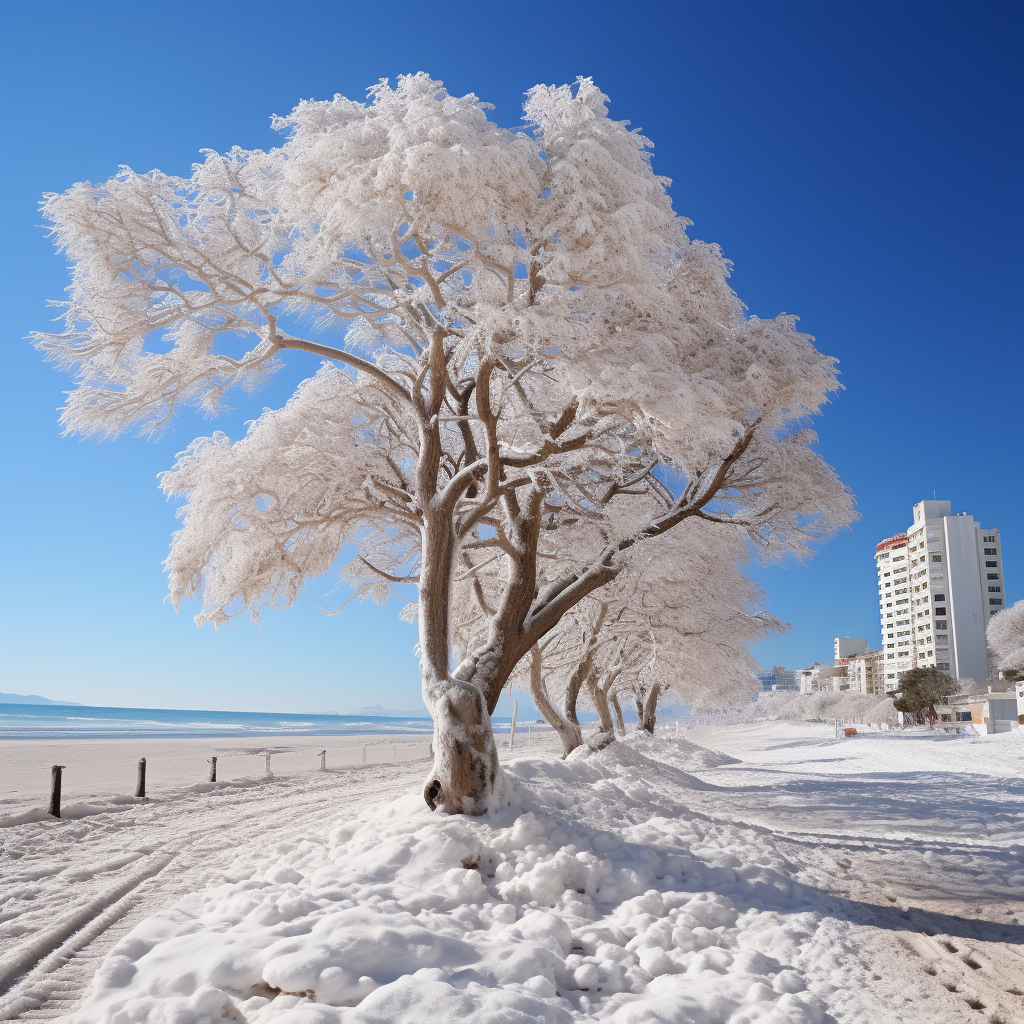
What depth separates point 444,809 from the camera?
7.85m

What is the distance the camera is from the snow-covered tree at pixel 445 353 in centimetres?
698

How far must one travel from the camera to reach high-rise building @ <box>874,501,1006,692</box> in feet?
355

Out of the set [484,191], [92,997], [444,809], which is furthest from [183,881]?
[484,191]

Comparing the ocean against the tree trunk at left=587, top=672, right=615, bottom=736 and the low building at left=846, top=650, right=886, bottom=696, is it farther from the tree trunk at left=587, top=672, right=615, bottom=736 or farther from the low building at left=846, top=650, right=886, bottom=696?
the low building at left=846, top=650, right=886, bottom=696

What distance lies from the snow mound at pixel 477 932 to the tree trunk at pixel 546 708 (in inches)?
321

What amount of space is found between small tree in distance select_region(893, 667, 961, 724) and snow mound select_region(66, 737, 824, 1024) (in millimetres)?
66941

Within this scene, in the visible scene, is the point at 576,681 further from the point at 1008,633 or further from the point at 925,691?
the point at 925,691

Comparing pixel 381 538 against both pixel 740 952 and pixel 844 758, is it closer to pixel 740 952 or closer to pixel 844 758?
pixel 740 952

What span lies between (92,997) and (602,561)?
25.2ft

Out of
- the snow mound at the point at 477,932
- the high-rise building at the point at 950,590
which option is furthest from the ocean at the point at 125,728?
the high-rise building at the point at 950,590

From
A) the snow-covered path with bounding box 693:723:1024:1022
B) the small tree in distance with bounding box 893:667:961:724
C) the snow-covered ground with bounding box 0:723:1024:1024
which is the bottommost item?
the small tree in distance with bounding box 893:667:961:724

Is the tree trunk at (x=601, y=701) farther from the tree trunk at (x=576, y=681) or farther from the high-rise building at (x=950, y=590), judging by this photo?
the high-rise building at (x=950, y=590)

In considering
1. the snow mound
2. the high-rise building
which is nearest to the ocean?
the snow mound

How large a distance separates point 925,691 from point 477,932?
71.4 metres
